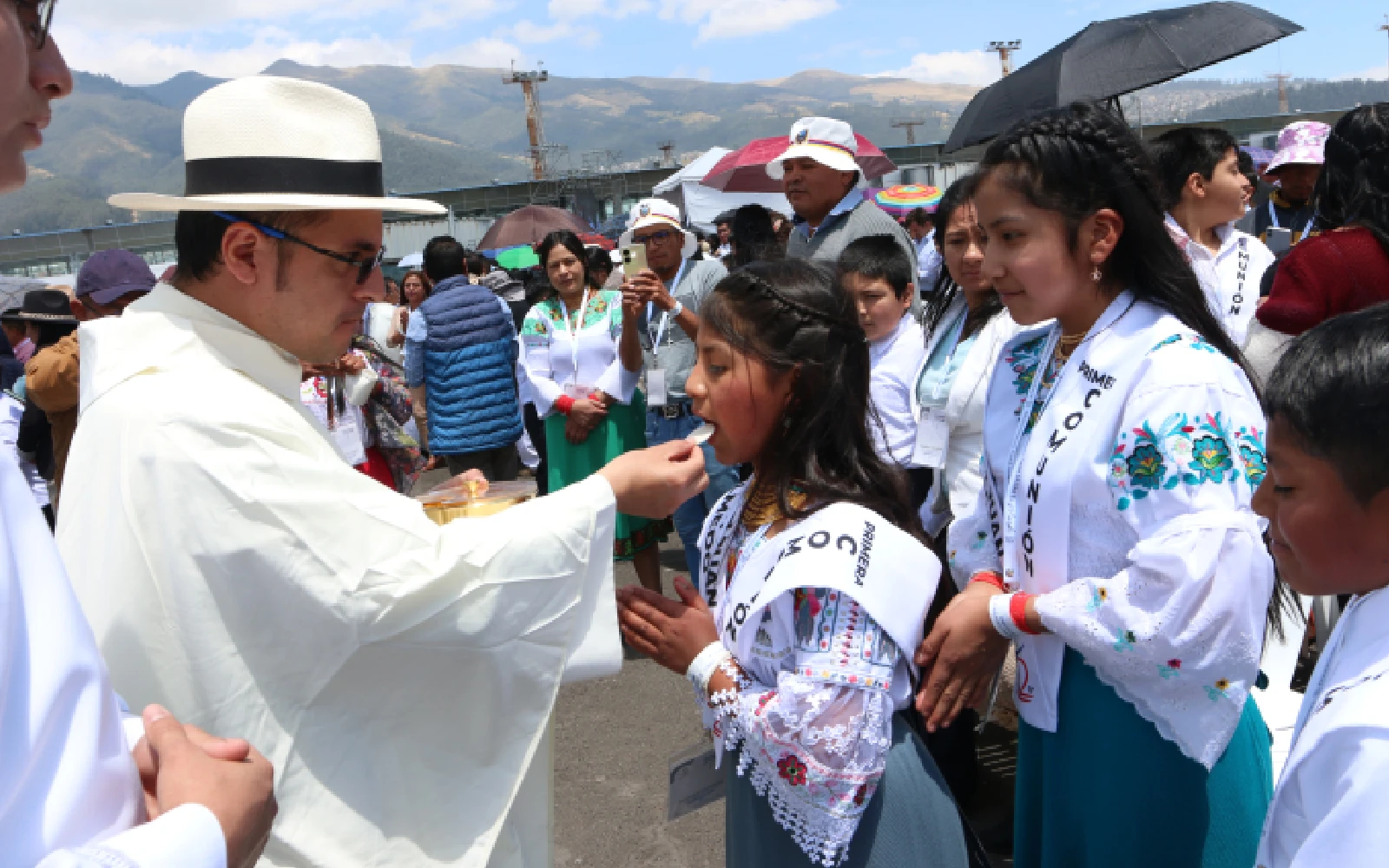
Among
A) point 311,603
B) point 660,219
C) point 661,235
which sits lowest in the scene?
point 311,603

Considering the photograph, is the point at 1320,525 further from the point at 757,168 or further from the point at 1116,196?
the point at 757,168

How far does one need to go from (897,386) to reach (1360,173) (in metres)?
1.78

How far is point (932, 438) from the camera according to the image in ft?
12.0

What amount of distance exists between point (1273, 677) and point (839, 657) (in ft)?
5.64

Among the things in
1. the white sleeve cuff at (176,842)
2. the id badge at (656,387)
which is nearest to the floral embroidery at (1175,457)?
the white sleeve cuff at (176,842)

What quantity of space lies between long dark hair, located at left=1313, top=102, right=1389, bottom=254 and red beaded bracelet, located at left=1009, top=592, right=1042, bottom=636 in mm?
1753

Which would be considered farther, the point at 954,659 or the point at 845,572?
the point at 954,659

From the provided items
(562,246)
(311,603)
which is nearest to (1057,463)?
(311,603)

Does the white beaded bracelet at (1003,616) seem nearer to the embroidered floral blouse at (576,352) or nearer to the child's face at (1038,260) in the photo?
the child's face at (1038,260)

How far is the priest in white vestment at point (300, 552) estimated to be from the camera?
1540 millimetres

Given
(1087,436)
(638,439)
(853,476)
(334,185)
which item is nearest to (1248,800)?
(1087,436)

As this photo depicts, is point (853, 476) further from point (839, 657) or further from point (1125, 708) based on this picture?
point (1125, 708)

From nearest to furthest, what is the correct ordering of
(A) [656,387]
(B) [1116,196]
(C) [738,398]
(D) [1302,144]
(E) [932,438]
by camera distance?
(B) [1116,196] → (C) [738,398] → (E) [932,438] → (A) [656,387] → (D) [1302,144]

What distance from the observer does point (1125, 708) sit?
178 centimetres
